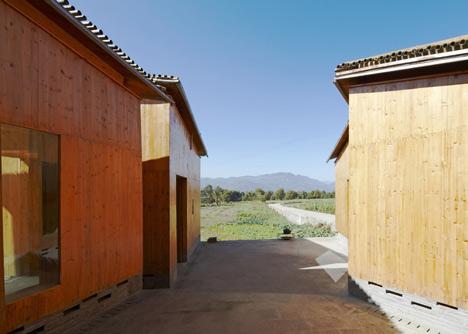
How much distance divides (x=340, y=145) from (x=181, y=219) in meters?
9.82

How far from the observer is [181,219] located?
11055mm

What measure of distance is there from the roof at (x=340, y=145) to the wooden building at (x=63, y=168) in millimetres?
10119

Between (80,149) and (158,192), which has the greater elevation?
(80,149)

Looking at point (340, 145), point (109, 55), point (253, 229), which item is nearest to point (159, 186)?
point (109, 55)

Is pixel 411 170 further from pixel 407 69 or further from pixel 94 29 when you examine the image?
pixel 94 29

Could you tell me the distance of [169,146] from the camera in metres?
8.05

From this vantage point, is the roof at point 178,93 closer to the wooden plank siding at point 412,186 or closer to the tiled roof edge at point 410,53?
the tiled roof edge at point 410,53

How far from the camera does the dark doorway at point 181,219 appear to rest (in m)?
11.0

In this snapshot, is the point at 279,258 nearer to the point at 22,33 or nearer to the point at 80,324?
the point at 80,324

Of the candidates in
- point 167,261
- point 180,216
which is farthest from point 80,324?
point 180,216

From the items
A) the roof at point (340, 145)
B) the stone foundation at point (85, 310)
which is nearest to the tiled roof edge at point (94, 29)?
the stone foundation at point (85, 310)

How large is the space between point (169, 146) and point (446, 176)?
6.74m

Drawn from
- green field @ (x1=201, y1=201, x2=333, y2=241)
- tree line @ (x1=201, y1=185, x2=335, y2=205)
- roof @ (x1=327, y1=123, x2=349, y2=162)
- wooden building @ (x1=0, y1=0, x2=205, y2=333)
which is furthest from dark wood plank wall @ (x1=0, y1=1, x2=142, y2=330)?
tree line @ (x1=201, y1=185, x2=335, y2=205)

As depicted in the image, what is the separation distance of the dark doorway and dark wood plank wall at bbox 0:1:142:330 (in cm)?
414
